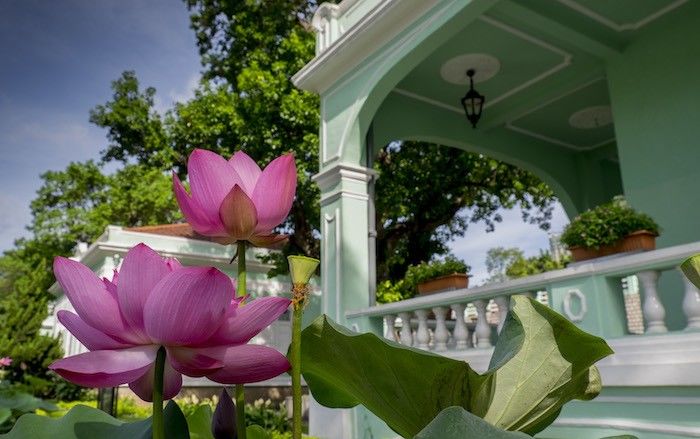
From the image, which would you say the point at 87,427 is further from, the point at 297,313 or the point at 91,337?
the point at 297,313

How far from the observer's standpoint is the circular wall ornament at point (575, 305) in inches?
157

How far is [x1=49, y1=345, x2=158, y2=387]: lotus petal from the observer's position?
1.74ft

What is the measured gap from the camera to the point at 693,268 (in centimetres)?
67

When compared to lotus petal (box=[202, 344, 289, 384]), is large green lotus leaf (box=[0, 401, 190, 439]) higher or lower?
lower

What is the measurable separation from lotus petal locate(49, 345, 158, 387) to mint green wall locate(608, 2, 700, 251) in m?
6.31

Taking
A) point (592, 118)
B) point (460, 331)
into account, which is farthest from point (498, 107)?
point (460, 331)

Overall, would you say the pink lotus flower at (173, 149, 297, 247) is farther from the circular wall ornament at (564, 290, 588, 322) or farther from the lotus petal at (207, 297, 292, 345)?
→ the circular wall ornament at (564, 290, 588, 322)

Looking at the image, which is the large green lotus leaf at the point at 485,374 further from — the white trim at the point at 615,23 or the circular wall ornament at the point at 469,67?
the circular wall ornament at the point at 469,67

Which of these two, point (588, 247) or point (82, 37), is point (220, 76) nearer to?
A: point (82, 37)

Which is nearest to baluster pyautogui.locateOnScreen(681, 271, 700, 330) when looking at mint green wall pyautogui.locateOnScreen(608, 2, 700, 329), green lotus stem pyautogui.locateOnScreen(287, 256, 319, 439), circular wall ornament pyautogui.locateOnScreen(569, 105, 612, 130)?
mint green wall pyautogui.locateOnScreen(608, 2, 700, 329)

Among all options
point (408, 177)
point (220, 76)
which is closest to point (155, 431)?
point (408, 177)

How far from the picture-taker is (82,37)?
10.5 metres

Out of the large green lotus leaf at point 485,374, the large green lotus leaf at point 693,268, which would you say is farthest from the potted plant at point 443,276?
the large green lotus leaf at point 693,268

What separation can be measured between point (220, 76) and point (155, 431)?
1328 cm
